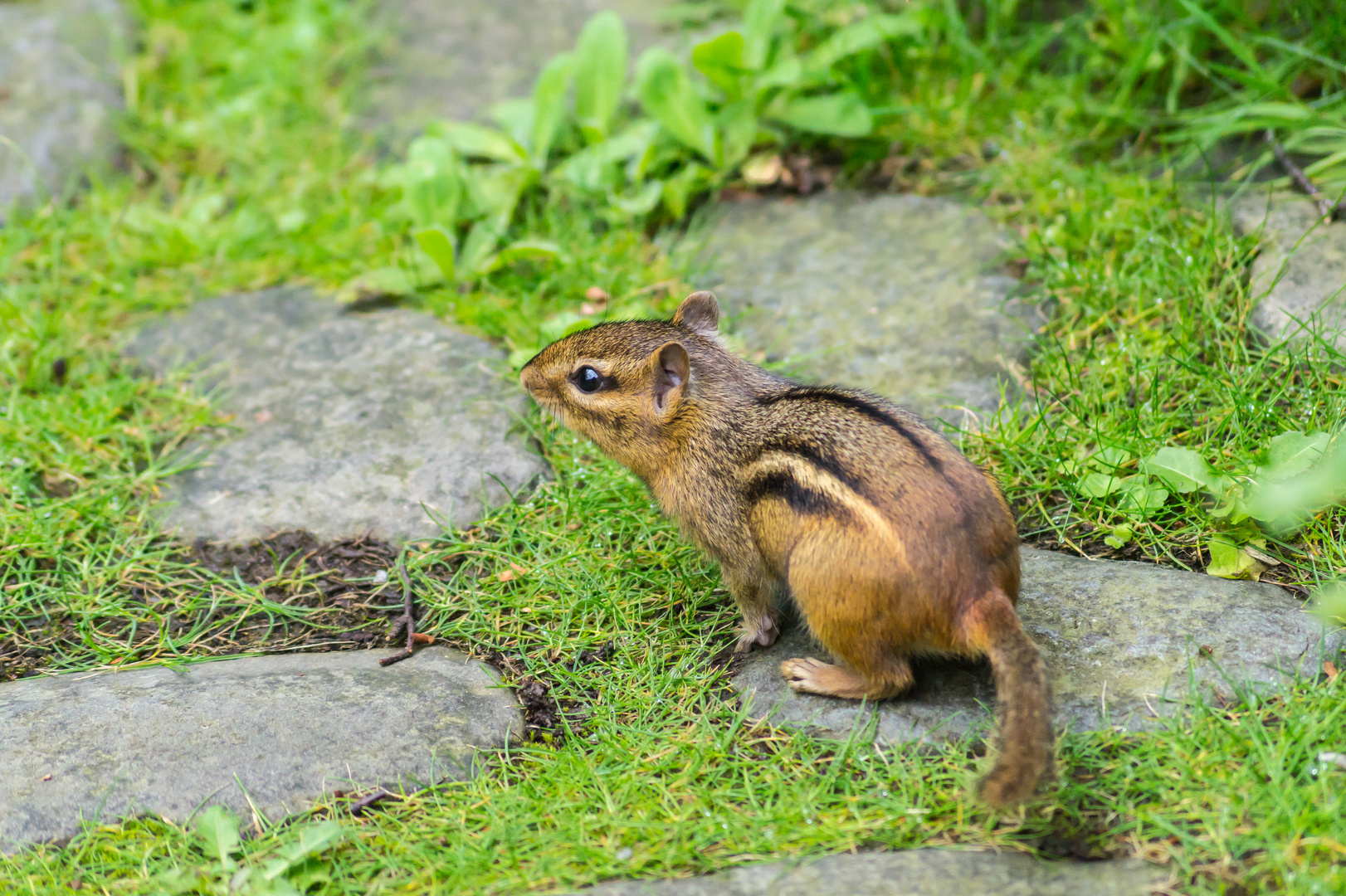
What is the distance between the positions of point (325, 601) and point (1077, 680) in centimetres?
238

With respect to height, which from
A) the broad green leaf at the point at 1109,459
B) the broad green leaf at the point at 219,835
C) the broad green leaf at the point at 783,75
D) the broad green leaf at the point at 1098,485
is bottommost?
the broad green leaf at the point at 219,835

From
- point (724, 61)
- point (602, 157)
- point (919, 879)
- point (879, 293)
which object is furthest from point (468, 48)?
point (919, 879)

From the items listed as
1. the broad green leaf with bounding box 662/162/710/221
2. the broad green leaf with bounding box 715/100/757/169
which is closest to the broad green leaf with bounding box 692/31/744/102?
the broad green leaf with bounding box 715/100/757/169

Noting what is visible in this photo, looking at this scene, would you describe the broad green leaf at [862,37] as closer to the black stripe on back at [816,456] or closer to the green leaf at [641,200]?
the green leaf at [641,200]

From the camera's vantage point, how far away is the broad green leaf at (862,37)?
17.1 ft

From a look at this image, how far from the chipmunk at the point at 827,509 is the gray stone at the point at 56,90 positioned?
3.67 meters

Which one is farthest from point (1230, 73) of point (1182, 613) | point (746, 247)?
point (1182, 613)

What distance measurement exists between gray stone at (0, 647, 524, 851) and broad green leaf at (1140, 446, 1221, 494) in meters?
2.10

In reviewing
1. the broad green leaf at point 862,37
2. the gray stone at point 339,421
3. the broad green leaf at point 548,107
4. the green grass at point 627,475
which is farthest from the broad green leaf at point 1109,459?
the broad green leaf at point 548,107

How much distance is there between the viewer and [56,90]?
6059mm

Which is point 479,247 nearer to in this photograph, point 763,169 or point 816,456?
point 763,169

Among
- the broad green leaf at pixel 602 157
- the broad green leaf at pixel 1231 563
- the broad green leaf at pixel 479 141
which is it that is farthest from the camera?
the broad green leaf at pixel 479 141

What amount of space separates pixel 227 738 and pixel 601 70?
3.65 meters

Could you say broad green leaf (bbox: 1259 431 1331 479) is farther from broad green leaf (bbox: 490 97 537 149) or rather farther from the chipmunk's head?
broad green leaf (bbox: 490 97 537 149)
